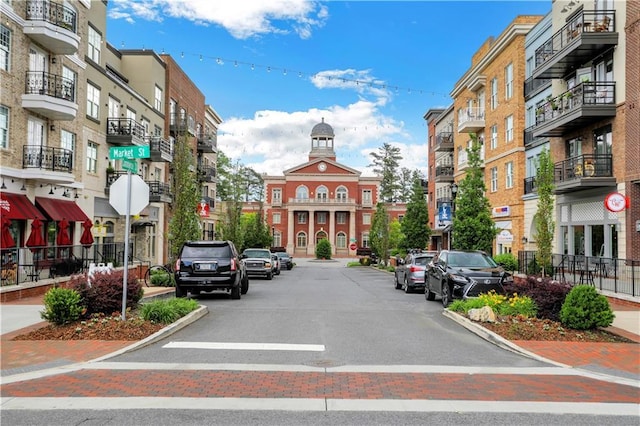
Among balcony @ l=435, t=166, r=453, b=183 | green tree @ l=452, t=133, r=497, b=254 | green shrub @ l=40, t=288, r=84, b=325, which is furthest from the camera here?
balcony @ l=435, t=166, r=453, b=183

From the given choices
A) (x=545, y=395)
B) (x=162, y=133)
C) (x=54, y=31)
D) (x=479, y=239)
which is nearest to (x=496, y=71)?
(x=479, y=239)

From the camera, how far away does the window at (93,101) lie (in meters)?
27.9

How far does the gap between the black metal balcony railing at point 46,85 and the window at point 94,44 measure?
5.33 metres

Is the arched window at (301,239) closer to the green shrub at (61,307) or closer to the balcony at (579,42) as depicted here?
the balcony at (579,42)

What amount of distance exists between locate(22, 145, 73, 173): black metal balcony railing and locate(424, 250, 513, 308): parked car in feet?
51.1

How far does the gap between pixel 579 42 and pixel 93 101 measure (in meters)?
23.1

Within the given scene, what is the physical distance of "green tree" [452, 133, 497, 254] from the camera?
2506cm

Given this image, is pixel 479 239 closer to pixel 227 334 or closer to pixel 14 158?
pixel 227 334

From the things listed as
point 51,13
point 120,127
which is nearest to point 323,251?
point 120,127

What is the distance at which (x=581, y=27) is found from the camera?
76.9 feet

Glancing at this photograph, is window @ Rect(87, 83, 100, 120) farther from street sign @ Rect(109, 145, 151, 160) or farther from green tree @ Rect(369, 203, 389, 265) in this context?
green tree @ Rect(369, 203, 389, 265)

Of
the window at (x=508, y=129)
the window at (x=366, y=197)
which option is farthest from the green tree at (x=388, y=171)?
the window at (x=508, y=129)

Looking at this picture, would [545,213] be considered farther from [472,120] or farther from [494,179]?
[472,120]

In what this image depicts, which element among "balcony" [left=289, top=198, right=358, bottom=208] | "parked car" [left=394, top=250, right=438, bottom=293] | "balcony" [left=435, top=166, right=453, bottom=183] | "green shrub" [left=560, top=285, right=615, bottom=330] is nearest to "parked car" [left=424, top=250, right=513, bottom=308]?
"green shrub" [left=560, top=285, right=615, bottom=330]
